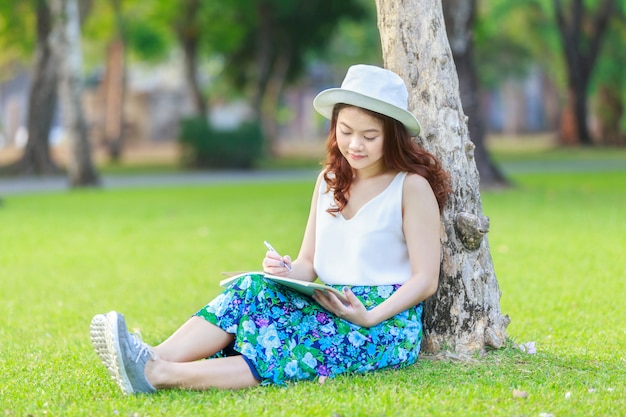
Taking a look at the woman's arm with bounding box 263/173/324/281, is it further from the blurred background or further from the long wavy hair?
the blurred background

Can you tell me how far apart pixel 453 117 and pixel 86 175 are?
15204 mm

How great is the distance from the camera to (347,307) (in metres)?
4.43

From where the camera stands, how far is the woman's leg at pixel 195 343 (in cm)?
448

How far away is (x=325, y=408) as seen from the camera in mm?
4137

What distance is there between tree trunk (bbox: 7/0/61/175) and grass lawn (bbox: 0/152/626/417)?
7.12 metres

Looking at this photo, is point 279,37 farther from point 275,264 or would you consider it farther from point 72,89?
point 275,264

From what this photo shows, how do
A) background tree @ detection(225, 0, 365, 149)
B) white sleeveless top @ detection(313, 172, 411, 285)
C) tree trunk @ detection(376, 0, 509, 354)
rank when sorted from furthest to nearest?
background tree @ detection(225, 0, 365, 149) → tree trunk @ detection(376, 0, 509, 354) → white sleeveless top @ detection(313, 172, 411, 285)

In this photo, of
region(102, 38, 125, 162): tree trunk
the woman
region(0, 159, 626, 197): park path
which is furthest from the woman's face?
region(102, 38, 125, 162): tree trunk

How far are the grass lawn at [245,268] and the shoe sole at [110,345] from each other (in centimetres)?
9

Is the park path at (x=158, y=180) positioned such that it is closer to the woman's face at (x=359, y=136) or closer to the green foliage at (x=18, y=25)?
the green foliage at (x=18, y=25)

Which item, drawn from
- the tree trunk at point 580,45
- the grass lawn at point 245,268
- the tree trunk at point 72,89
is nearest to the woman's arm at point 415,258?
the grass lawn at point 245,268

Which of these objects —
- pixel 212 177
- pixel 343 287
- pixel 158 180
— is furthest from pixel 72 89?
pixel 343 287

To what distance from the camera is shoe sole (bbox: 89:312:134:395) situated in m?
4.16

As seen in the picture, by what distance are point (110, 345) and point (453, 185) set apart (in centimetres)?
185
